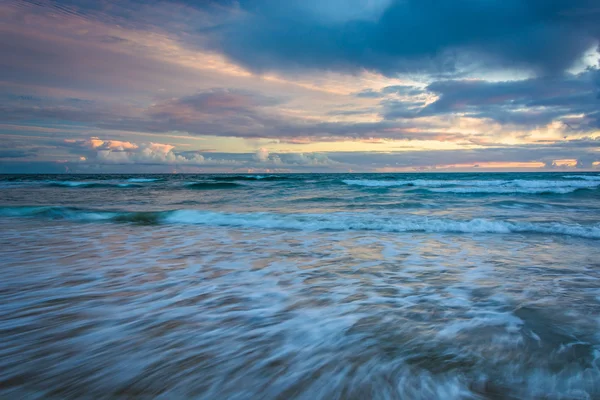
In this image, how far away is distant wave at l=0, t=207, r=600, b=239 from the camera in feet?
27.3

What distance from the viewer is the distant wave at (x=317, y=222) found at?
831cm

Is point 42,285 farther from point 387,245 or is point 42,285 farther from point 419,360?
point 387,245

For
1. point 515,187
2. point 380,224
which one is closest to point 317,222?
point 380,224

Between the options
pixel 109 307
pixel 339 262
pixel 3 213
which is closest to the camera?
pixel 109 307

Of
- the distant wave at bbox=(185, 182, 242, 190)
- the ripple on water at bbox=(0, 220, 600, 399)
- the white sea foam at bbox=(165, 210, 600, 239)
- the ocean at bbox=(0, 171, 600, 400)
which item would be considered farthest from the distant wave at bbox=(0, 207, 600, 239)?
the distant wave at bbox=(185, 182, 242, 190)

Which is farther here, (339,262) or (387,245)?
(387,245)

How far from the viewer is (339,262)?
5.09 m

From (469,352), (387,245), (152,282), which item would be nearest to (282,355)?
(469,352)

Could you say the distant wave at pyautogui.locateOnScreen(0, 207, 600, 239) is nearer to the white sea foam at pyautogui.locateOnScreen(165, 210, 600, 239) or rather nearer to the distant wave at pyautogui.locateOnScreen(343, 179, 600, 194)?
the white sea foam at pyautogui.locateOnScreen(165, 210, 600, 239)

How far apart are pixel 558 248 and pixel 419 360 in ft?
18.1

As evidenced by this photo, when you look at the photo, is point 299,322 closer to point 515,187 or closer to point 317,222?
point 317,222

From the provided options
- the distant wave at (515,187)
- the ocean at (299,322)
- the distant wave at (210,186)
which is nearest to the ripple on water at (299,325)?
the ocean at (299,322)

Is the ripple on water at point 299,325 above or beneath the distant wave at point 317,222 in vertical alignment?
above

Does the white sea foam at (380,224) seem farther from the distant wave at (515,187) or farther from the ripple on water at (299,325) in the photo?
the distant wave at (515,187)
